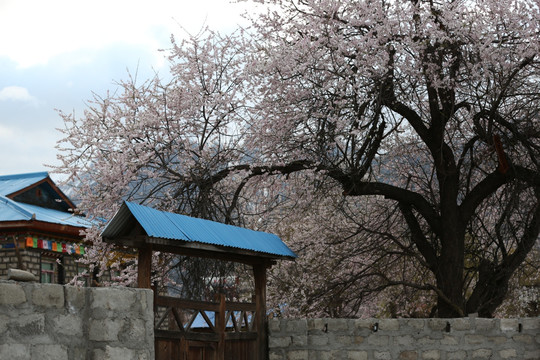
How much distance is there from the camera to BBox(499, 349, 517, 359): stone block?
10.2 metres

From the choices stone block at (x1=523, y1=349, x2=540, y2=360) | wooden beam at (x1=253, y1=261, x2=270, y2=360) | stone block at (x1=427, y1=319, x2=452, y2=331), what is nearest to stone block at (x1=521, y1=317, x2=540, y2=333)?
stone block at (x1=523, y1=349, x2=540, y2=360)

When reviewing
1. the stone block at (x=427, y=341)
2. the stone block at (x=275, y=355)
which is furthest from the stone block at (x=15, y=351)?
the stone block at (x=427, y=341)

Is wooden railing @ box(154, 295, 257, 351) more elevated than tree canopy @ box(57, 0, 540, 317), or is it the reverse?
tree canopy @ box(57, 0, 540, 317)

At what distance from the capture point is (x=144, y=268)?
8.19 metres

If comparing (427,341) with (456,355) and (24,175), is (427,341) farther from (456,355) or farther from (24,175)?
(24,175)

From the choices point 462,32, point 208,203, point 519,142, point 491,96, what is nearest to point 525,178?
point 519,142

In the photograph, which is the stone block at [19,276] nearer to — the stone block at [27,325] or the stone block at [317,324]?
the stone block at [27,325]

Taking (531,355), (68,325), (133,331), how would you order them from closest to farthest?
(68,325), (133,331), (531,355)

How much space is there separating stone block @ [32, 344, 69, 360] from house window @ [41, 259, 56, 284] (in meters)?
16.4

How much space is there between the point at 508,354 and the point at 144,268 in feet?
16.8

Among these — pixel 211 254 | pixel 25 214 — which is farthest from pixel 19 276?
pixel 25 214

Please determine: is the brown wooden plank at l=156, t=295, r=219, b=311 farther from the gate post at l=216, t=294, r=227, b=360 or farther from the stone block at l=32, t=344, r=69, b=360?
the stone block at l=32, t=344, r=69, b=360

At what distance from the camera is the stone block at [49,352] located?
5.36 meters

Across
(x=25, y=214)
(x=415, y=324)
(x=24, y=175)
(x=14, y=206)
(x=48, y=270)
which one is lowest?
(x=415, y=324)
